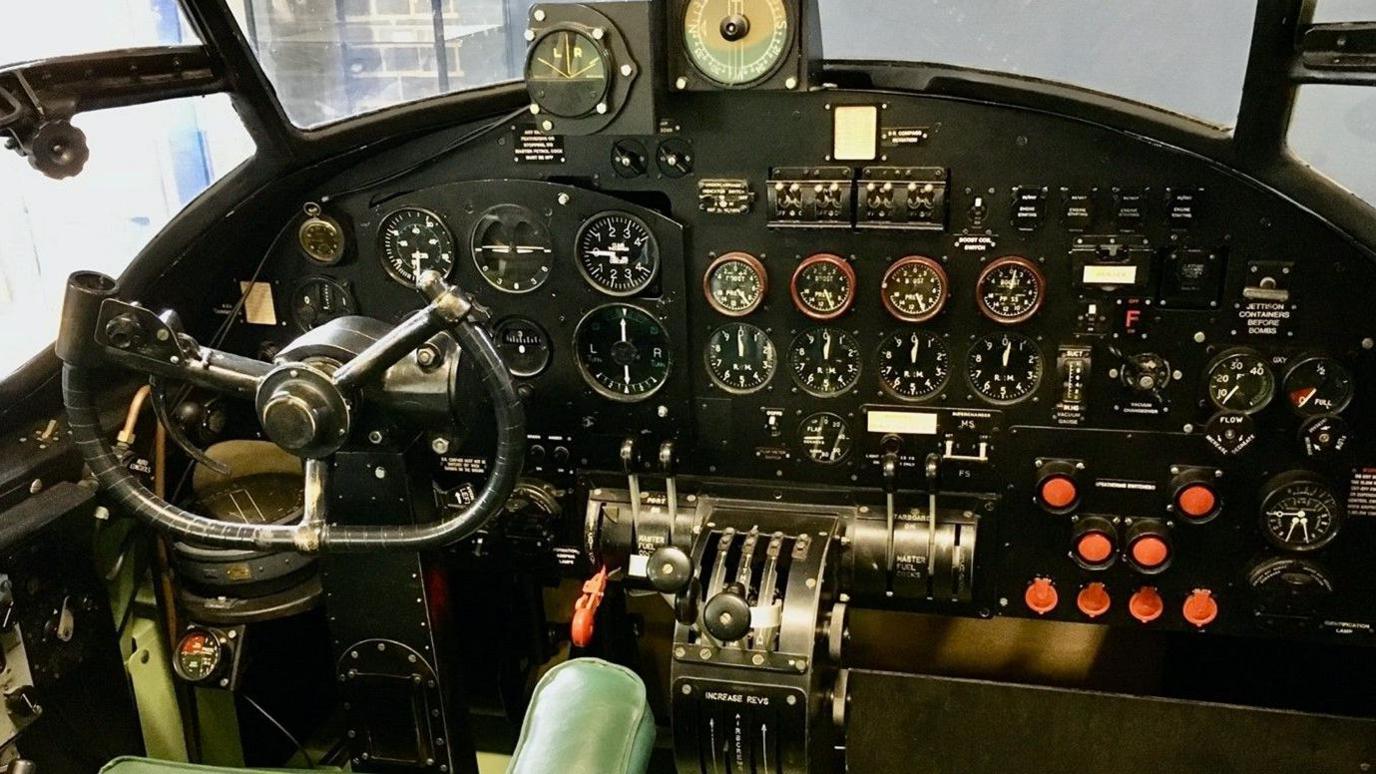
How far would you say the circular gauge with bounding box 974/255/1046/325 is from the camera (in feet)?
8.04

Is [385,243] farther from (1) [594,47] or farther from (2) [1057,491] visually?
(2) [1057,491]

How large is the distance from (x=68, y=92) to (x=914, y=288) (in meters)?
1.72

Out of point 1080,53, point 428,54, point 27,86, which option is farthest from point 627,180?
point 27,86

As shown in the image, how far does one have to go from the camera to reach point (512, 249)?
2709mm

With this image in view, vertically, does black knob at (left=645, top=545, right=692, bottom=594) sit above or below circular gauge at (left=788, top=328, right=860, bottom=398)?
below

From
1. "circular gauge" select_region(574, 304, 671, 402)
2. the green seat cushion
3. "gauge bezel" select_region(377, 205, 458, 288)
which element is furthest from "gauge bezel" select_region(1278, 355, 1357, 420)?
"gauge bezel" select_region(377, 205, 458, 288)

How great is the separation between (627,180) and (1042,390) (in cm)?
102

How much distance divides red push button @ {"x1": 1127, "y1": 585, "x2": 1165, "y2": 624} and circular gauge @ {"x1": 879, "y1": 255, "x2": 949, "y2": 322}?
31.3 inches

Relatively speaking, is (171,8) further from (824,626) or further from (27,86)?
(824,626)

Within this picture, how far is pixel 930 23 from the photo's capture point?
2568 millimetres

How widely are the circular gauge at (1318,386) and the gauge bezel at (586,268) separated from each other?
1340 mm

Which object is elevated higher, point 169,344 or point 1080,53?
point 1080,53

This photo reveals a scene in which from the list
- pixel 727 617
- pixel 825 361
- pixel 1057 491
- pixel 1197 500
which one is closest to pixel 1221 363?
pixel 1197 500

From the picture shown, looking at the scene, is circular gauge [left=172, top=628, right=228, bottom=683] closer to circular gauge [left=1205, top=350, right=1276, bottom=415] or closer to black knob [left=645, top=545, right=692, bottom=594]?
black knob [left=645, top=545, right=692, bottom=594]
